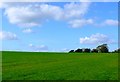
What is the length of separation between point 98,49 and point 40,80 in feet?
355

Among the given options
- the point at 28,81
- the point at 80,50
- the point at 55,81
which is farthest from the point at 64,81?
the point at 80,50

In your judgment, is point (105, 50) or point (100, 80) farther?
point (105, 50)

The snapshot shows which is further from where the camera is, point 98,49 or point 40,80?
point 98,49

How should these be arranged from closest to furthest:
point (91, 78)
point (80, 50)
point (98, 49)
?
point (91, 78) < point (80, 50) < point (98, 49)

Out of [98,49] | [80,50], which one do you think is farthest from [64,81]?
[98,49]

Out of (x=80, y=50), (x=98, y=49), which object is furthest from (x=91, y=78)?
(x=98, y=49)

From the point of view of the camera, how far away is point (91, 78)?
2698cm

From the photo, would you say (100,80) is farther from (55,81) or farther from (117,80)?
(55,81)

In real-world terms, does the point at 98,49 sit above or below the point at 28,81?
above

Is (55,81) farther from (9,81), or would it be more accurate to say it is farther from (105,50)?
(105,50)

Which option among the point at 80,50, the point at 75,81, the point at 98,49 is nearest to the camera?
the point at 75,81

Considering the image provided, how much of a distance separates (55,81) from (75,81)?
148 cm

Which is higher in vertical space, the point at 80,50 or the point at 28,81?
the point at 80,50

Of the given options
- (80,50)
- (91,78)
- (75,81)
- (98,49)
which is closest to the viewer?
(75,81)
